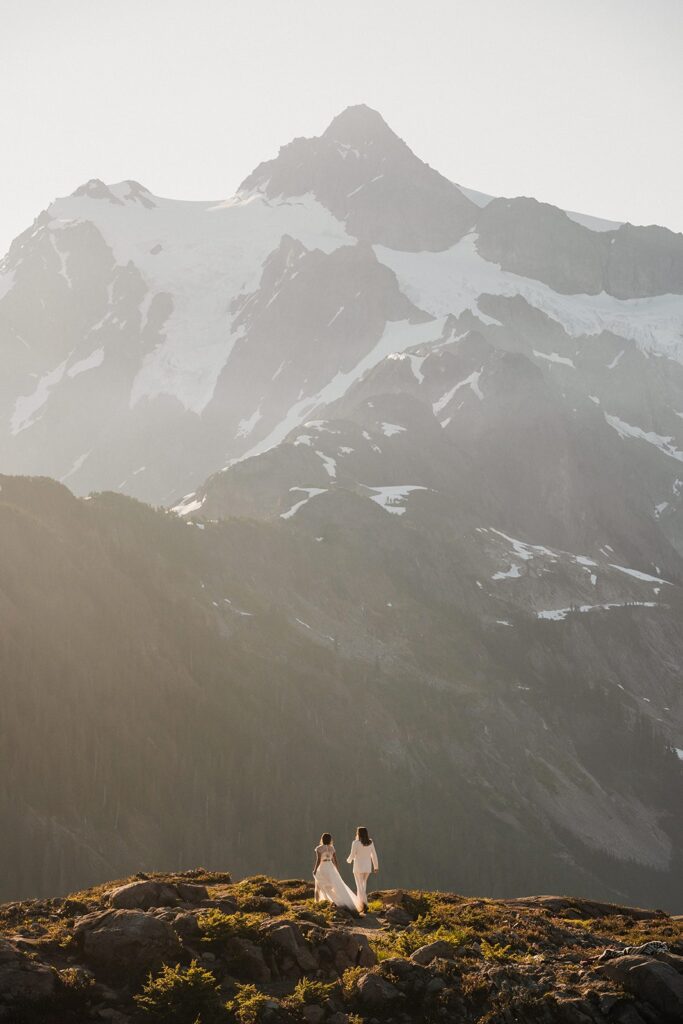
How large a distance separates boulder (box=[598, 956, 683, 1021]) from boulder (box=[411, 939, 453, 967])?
5.31 meters

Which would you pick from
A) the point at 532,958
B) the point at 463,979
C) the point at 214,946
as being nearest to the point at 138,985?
the point at 214,946

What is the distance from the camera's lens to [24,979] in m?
35.0

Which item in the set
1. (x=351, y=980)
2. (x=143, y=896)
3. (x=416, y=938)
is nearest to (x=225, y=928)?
(x=351, y=980)

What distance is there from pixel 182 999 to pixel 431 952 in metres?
9.30

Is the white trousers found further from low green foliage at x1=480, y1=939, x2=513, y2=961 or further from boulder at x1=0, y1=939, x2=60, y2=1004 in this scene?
boulder at x1=0, y1=939, x2=60, y2=1004

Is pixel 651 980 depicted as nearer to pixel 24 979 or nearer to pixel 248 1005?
pixel 248 1005

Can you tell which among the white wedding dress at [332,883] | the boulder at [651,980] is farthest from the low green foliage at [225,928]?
the boulder at [651,980]

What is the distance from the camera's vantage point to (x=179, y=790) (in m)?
192

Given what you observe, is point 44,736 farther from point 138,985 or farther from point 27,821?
point 138,985

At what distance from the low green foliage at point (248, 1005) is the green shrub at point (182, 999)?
526 millimetres

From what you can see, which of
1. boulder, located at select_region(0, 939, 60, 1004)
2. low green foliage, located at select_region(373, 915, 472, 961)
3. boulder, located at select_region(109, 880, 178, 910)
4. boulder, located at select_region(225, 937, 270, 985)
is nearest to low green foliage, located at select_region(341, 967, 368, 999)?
low green foliage, located at select_region(373, 915, 472, 961)

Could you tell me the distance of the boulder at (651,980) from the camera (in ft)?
118

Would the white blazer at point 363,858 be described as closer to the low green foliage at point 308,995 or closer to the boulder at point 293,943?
the boulder at point 293,943

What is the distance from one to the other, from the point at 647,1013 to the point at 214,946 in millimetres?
14669
